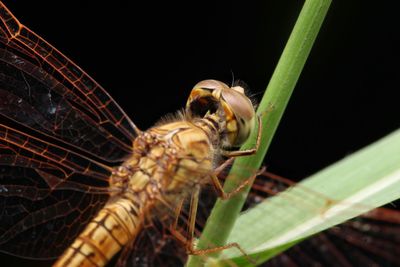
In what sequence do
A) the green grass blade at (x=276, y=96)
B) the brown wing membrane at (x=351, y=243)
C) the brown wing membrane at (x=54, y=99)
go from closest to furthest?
1. the brown wing membrane at (x=351, y=243)
2. the green grass blade at (x=276, y=96)
3. the brown wing membrane at (x=54, y=99)

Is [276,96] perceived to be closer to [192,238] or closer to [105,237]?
[192,238]

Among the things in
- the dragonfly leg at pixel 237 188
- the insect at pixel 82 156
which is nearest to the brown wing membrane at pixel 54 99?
the insect at pixel 82 156

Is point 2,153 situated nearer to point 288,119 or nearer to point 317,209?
point 317,209

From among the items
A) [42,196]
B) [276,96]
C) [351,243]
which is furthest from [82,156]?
[351,243]

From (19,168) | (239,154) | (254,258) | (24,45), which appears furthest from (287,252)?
(24,45)

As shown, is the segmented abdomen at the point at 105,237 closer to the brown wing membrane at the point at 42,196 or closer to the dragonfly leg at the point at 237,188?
the brown wing membrane at the point at 42,196
